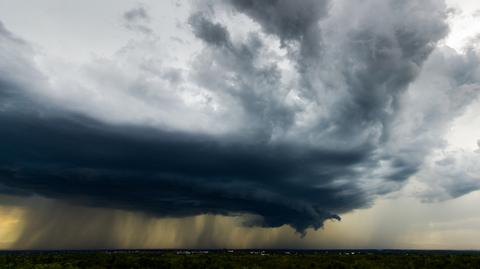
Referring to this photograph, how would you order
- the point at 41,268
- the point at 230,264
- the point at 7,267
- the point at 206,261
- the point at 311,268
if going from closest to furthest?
the point at 41,268, the point at 7,267, the point at 311,268, the point at 230,264, the point at 206,261

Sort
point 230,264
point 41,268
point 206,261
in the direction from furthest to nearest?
point 206,261 < point 230,264 < point 41,268

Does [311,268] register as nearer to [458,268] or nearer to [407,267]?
[407,267]

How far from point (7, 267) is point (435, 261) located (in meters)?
89.7

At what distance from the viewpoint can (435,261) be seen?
88.3 meters

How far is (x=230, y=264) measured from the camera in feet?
289

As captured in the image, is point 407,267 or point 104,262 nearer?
point 407,267

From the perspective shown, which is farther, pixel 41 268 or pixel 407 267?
pixel 407 267

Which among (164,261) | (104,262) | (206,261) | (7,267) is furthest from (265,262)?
(7,267)

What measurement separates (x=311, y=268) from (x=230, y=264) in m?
18.0

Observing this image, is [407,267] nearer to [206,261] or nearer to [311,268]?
[311,268]

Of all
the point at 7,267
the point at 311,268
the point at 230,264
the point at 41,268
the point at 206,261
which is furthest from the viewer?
the point at 206,261

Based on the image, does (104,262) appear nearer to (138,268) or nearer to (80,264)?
(80,264)

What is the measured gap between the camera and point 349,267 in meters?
80.8

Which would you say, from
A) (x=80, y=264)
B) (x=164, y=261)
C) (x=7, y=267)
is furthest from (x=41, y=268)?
(x=164, y=261)
